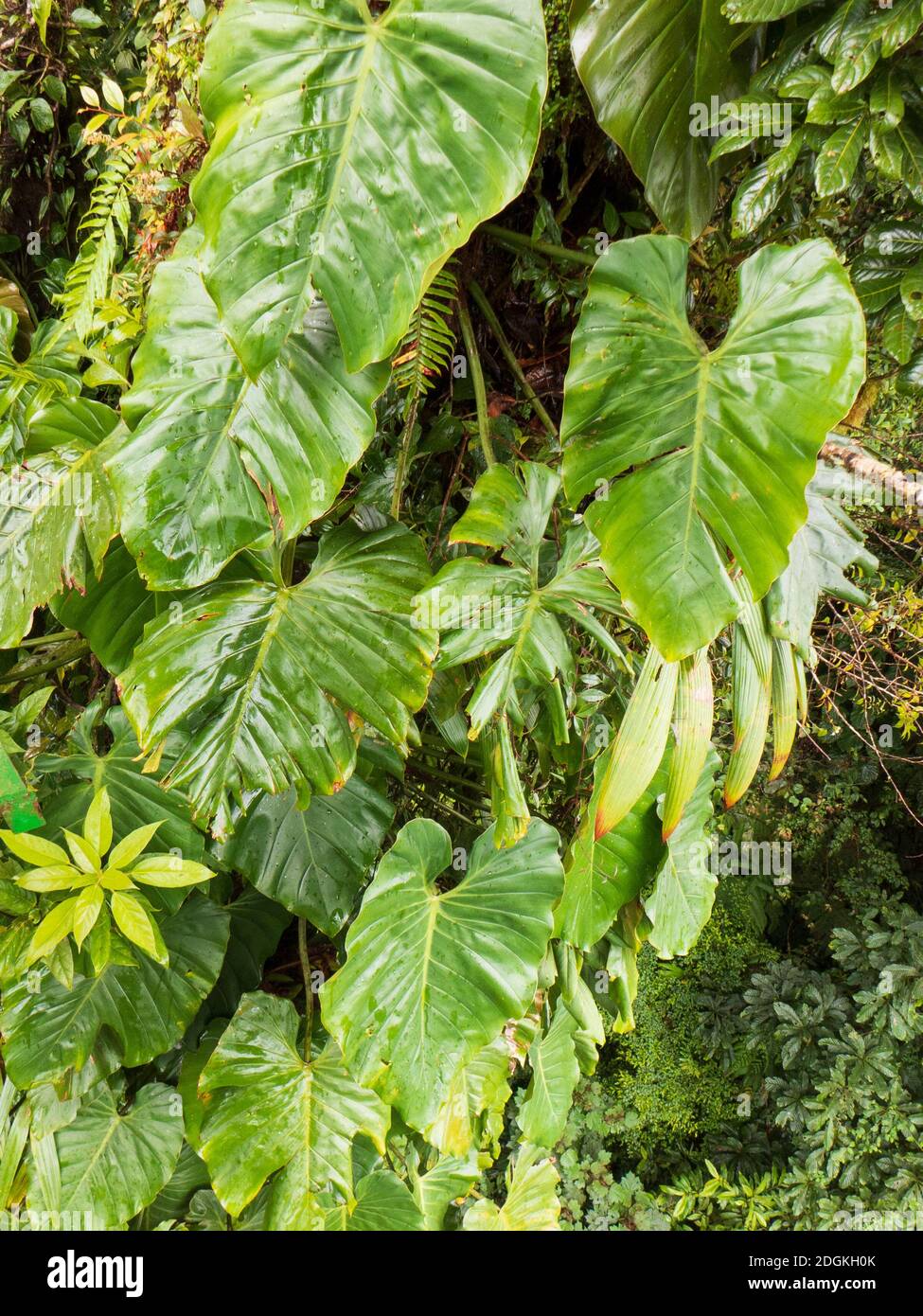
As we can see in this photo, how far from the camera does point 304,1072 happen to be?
109 centimetres

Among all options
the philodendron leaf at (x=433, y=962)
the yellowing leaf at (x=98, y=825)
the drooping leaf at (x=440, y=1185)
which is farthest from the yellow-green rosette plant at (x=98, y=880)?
the drooping leaf at (x=440, y=1185)

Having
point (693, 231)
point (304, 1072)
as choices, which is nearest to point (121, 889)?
point (304, 1072)

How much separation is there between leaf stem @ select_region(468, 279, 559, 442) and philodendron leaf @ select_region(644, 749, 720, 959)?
58 centimetres

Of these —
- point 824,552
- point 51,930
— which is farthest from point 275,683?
point 824,552

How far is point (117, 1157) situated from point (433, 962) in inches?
23.2

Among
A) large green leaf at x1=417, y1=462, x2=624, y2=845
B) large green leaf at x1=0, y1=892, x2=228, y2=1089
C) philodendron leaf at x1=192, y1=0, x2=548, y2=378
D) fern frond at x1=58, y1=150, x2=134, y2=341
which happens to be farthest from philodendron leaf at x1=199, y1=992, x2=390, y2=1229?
fern frond at x1=58, y1=150, x2=134, y2=341

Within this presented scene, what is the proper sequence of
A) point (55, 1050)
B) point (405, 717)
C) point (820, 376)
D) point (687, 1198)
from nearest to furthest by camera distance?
1. point (820, 376)
2. point (405, 717)
3. point (55, 1050)
4. point (687, 1198)

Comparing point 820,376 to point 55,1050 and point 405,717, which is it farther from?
point 55,1050

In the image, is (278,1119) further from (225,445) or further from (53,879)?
(225,445)

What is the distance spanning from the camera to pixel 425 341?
1119 millimetres

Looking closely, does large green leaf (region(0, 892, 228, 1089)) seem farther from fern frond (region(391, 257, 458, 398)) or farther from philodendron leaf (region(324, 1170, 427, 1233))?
→ fern frond (region(391, 257, 458, 398))

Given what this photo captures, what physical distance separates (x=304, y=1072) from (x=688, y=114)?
130 cm

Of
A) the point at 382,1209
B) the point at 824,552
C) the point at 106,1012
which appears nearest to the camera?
the point at 824,552

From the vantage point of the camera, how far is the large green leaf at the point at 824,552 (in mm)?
864
